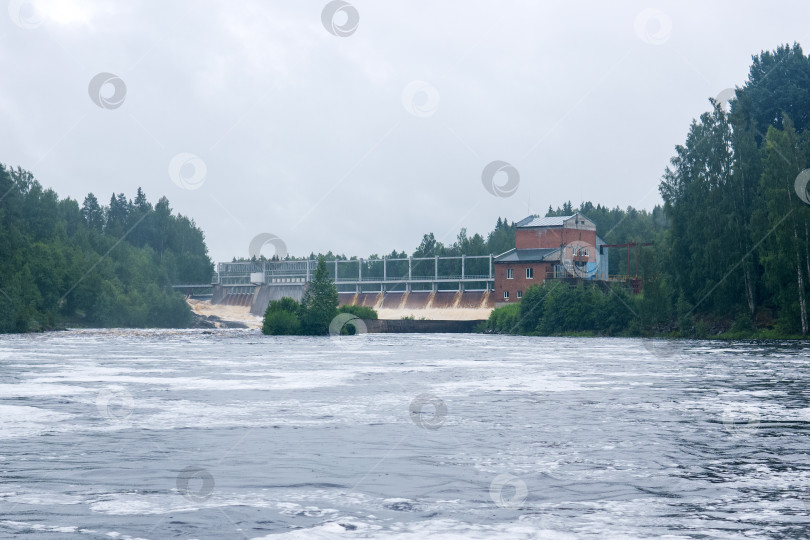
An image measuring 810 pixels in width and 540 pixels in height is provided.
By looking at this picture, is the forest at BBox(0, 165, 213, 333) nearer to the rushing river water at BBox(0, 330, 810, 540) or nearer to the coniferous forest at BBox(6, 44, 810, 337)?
the coniferous forest at BBox(6, 44, 810, 337)

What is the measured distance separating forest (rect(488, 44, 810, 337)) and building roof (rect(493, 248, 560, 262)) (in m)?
24.8

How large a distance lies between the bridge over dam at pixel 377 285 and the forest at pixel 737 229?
4960cm

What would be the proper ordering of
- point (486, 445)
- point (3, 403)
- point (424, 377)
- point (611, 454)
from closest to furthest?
point (611, 454) < point (486, 445) < point (3, 403) < point (424, 377)

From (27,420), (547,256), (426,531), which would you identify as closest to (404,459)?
(426,531)

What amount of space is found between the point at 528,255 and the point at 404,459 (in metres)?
109

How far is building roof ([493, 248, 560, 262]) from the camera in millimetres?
119375

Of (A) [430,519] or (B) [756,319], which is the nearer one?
(A) [430,519]

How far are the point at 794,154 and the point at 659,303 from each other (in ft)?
61.3

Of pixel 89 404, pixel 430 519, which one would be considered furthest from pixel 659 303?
pixel 430 519

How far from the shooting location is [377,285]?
167625 mm

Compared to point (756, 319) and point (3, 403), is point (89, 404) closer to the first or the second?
point (3, 403)

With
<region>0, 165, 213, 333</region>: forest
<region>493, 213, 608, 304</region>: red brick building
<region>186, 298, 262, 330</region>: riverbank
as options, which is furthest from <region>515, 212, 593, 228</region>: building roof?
<region>0, 165, 213, 333</region>: forest

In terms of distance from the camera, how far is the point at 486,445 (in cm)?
1675

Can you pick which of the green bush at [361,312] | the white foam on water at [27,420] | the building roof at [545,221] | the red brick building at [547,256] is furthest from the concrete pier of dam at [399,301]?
the white foam on water at [27,420]
